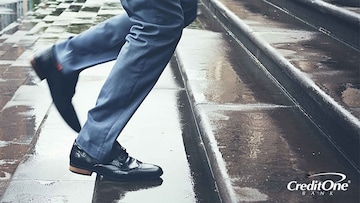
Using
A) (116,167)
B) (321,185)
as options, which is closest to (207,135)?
(116,167)

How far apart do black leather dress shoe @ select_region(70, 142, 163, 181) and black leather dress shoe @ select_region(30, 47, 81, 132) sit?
0.74 ft

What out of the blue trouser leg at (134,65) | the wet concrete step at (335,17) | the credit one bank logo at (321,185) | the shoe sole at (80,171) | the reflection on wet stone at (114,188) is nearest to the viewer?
the credit one bank logo at (321,185)

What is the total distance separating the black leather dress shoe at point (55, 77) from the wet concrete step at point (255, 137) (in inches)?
26.8

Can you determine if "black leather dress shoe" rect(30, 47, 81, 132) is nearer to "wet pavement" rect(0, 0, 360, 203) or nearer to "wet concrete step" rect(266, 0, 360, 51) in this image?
"wet pavement" rect(0, 0, 360, 203)

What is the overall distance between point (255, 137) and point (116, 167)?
66 centimetres

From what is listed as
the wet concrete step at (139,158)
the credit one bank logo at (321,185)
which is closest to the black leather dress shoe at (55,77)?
the wet concrete step at (139,158)

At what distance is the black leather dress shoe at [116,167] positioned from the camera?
2.66 meters

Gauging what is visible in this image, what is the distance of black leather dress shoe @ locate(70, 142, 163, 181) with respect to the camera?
8.73 ft

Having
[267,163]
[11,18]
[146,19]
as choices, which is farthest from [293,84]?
[11,18]

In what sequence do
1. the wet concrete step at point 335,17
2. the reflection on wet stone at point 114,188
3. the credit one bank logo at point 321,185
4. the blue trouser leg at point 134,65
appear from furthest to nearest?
the wet concrete step at point 335,17
the reflection on wet stone at point 114,188
the blue trouser leg at point 134,65
the credit one bank logo at point 321,185

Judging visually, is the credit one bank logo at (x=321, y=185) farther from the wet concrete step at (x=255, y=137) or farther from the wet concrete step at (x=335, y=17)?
the wet concrete step at (x=335, y=17)

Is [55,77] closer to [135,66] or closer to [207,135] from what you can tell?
[135,66]

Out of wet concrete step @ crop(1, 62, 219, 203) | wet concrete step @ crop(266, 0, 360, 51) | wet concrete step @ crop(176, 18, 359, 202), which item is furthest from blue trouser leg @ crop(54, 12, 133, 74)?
wet concrete step @ crop(266, 0, 360, 51)

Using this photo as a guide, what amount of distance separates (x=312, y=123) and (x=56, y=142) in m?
1.33
